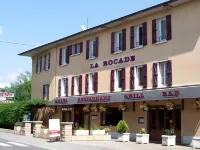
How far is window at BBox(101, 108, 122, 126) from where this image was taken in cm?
2552

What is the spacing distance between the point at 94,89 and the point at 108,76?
2070 mm

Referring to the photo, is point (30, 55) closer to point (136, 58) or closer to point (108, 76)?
point (108, 76)

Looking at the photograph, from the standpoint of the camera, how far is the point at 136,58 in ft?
78.0

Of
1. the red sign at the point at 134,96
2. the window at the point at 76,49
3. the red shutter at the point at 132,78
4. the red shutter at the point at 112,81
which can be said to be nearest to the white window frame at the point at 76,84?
the window at the point at 76,49

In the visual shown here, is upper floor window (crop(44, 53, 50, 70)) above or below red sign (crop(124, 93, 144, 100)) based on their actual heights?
above

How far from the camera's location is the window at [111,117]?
25516 millimetres

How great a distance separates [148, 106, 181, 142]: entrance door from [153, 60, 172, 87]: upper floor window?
1610mm

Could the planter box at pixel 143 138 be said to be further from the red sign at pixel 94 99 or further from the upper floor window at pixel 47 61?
the upper floor window at pixel 47 61

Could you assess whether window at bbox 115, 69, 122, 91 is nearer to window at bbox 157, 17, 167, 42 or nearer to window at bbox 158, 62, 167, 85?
window at bbox 158, 62, 167, 85

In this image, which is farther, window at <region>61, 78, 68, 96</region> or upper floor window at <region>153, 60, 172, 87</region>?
window at <region>61, 78, 68, 96</region>

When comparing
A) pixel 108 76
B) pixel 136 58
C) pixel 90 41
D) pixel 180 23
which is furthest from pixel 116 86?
pixel 180 23

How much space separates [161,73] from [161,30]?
2748mm

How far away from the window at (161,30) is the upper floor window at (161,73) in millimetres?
1565

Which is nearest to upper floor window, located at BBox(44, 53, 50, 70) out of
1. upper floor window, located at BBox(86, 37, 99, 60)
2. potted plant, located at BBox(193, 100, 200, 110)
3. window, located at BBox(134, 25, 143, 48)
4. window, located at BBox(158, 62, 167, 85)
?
upper floor window, located at BBox(86, 37, 99, 60)
